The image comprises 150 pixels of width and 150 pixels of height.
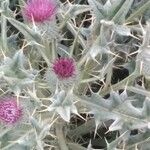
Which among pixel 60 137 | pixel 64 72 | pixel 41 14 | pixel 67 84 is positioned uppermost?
pixel 41 14

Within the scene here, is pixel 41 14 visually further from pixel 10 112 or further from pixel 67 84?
pixel 10 112

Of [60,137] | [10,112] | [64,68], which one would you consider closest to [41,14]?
[64,68]

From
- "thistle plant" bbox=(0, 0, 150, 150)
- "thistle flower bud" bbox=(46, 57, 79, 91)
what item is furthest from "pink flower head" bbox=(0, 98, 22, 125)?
"thistle flower bud" bbox=(46, 57, 79, 91)

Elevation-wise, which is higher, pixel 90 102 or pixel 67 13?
pixel 67 13

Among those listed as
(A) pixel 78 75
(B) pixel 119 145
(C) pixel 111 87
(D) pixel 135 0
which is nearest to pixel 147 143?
(B) pixel 119 145

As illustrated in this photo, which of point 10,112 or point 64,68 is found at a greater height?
point 64,68

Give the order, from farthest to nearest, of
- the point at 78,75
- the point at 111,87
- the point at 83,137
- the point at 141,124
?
the point at 83,137 → the point at 111,87 → the point at 78,75 → the point at 141,124

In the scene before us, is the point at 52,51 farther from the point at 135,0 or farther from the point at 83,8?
the point at 135,0
